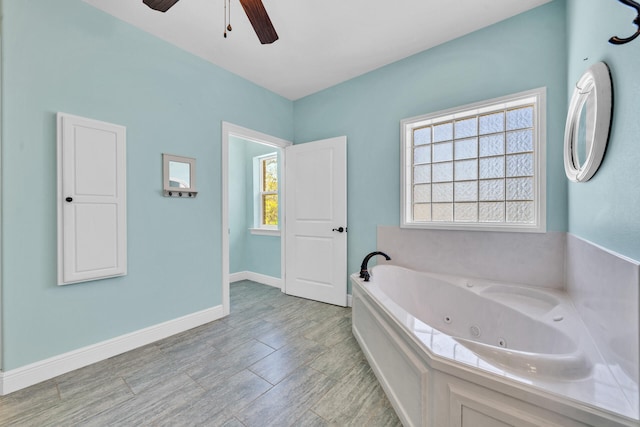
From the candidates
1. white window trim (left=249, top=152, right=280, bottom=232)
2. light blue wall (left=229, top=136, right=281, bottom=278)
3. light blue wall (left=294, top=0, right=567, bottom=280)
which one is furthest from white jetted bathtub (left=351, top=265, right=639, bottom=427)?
white window trim (left=249, top=152, right=280, bottom=232)

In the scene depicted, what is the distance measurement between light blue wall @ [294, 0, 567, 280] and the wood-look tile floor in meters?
1.28

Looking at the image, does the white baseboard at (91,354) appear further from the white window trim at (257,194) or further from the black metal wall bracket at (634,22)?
the black metal wall bracket at (634,22)

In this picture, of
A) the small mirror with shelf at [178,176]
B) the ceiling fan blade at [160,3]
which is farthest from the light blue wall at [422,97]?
the ceiling fan blade at [160,3]

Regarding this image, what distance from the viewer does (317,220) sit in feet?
10.4

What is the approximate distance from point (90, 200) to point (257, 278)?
2.61 meters

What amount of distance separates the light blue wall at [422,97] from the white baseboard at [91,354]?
73.2 inches

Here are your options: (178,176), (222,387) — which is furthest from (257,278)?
(222,387)

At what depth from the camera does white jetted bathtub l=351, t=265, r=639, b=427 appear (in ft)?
2.64

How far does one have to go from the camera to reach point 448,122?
2.44m

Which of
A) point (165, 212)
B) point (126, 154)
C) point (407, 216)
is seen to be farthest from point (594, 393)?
point (126, 154)

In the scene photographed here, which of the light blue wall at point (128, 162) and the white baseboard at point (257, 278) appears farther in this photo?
the white baseboard at point (257, 278)

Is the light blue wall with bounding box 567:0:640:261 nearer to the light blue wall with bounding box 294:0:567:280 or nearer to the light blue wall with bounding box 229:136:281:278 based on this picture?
the light blue wall with bounding box 294:0:567:280

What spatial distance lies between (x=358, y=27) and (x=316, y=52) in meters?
0.50

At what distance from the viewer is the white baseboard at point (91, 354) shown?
158 centimetres
